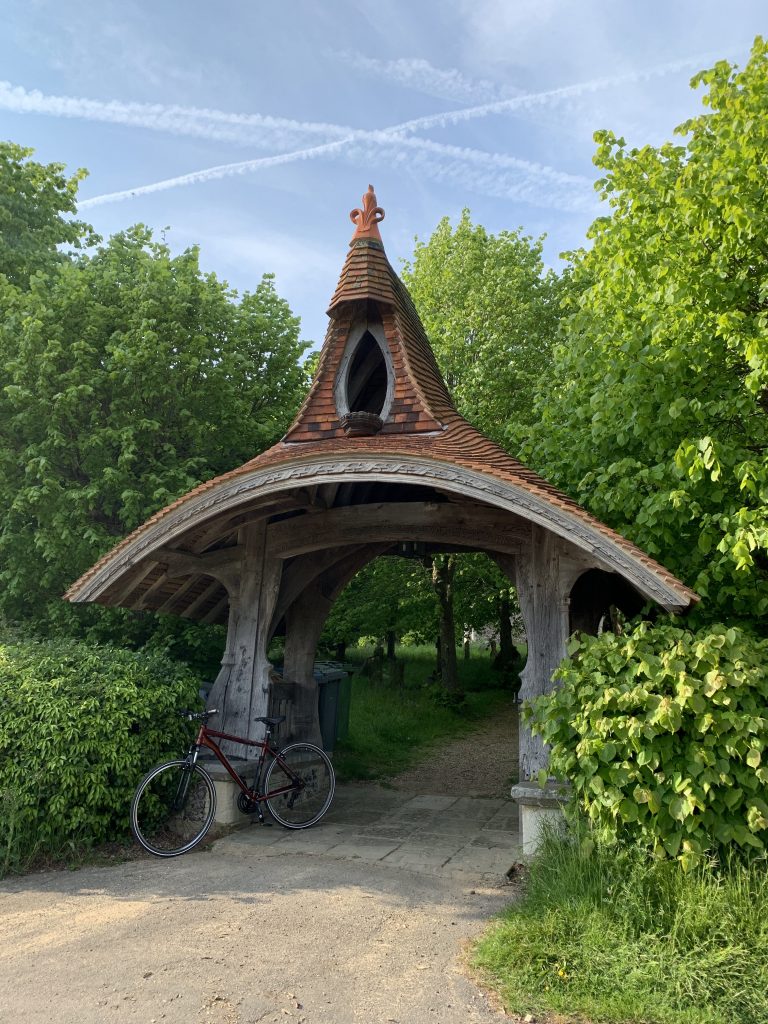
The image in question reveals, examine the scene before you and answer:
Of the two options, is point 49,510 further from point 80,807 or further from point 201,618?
point 80,807

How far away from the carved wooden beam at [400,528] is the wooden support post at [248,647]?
0.24 m

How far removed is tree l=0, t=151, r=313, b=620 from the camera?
1071 cm

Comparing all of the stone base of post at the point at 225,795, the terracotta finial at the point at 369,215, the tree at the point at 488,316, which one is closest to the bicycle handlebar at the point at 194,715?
the stone base of post at the point at 225,795

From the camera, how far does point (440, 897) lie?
5703 millimetres

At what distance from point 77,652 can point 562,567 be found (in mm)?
5061

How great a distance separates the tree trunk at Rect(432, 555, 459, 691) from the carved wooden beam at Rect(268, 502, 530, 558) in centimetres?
982

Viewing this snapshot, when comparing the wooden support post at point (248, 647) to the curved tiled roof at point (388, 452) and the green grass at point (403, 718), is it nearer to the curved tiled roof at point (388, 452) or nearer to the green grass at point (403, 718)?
the curved tiled roof at point (388, 452)

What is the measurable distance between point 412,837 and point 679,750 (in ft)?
11.6

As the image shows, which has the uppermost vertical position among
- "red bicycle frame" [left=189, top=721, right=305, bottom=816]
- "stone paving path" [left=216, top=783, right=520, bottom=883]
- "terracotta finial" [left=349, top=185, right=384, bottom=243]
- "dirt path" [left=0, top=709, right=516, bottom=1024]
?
"terracotta finial" [left=349, top=185, right=384, bottom=243]

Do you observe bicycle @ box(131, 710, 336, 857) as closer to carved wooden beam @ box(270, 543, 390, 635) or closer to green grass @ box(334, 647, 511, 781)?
carved wooden beam @ box(270, 543, 390, 635)

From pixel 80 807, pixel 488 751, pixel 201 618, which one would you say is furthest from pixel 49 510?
pixel 488 751

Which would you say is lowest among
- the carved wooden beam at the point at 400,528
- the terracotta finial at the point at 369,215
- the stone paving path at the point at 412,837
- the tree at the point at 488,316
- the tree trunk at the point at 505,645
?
the stone paving path at the point at 412,837

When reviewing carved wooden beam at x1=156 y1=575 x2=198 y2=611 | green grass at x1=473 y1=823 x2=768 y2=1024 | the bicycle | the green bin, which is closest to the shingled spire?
carved wooden beam at x1=156 y1=575 x2=198 y2=611

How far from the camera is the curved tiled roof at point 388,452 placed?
613 centimetres
